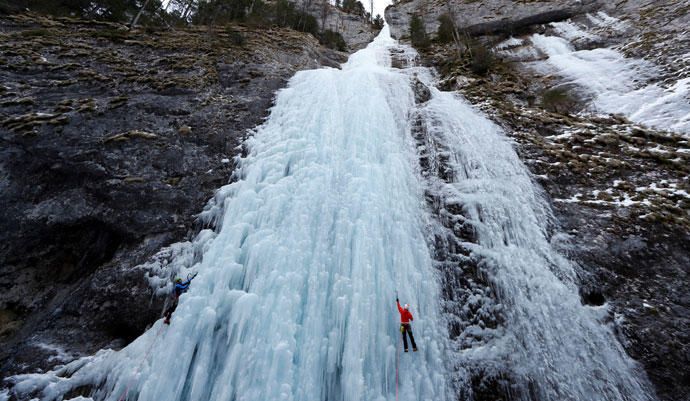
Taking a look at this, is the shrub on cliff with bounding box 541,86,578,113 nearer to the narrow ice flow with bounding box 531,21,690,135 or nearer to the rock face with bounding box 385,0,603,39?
the narrow ice flow with bounding box 531,21,690,135

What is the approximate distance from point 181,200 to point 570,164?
927 cm

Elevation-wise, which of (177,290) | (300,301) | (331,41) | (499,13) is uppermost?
(499,13)

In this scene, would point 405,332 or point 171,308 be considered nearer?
point 405,332

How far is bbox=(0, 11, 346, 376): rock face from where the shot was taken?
5.21m

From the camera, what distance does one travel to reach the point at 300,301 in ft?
16.6

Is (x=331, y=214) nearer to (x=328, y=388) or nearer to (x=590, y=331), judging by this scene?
(x=328, y=388)

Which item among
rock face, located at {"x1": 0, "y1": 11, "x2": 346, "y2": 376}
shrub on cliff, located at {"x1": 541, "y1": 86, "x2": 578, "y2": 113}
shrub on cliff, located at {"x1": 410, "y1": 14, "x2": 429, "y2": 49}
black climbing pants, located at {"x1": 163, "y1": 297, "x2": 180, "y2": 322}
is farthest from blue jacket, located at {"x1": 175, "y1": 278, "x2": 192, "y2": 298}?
shrub on cliff, located at {"x1": 410, "y1": 14, "x2": 429, "y2": 49}

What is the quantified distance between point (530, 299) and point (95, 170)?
30.4ft

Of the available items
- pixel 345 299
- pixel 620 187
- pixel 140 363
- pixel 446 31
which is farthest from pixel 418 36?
pixel 140 363

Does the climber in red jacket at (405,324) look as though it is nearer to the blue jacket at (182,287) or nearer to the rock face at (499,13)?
the blue jacket at (182,287)

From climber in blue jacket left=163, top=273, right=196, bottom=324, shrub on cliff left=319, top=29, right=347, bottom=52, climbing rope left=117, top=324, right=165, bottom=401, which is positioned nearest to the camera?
climbing rope left=117, top=324, right=165, bottom=401

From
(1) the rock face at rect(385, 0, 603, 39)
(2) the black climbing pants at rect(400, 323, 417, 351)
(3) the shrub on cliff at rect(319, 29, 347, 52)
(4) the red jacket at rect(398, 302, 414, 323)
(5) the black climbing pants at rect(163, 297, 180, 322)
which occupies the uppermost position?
(1) the rock face at rect(385, 0, 603, 39)

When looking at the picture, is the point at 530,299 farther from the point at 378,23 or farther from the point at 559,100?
the point at 378,23

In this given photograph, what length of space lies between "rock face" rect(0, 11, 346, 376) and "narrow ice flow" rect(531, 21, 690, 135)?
437 inches
